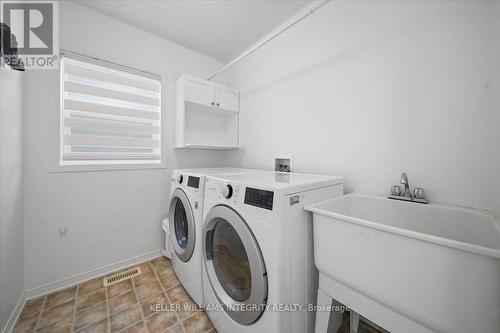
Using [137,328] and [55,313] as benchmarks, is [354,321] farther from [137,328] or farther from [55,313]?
[55,313]

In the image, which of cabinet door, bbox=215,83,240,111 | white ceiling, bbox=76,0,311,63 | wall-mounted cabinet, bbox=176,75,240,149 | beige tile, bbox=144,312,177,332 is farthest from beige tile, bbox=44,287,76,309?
white ceiling, bbox=76,0,311,63

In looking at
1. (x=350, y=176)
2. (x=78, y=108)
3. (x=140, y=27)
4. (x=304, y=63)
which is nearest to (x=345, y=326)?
(x=350, y=176)

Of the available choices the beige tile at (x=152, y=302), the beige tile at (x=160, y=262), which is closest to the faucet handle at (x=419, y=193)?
the beige tile at (x=152, y=302)

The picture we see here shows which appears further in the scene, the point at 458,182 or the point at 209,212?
the point at 209,212

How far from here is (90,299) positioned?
1.46 metres

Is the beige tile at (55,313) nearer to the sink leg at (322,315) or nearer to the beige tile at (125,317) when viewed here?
the beige tile at (125,317)

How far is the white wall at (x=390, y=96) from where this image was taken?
0.95 metres

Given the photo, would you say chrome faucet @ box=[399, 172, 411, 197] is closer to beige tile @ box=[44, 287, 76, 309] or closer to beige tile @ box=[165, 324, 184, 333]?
beige tile @ box=[165, 324, 184, 333]

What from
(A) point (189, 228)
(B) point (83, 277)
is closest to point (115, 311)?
(B) point (83, 277)

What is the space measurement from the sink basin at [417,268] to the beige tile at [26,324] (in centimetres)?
196

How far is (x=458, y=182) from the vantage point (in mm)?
989

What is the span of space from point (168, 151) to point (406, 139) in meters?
2.24

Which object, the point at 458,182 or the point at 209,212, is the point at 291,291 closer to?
the point at 209,212

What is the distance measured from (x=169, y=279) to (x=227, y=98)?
211 cm
